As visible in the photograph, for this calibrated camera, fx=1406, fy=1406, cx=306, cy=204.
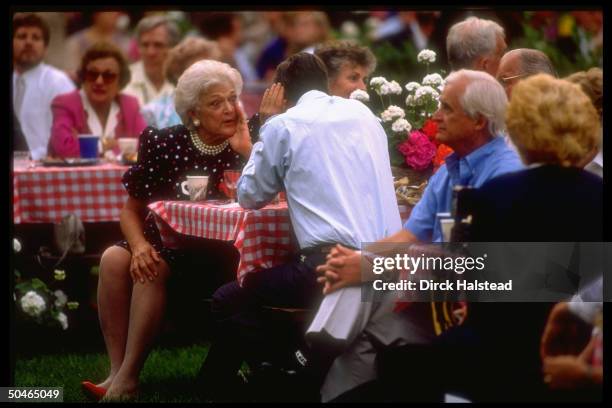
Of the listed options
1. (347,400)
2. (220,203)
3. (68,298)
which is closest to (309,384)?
(347,400)

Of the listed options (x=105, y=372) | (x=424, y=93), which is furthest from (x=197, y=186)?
(x=105, y=372)

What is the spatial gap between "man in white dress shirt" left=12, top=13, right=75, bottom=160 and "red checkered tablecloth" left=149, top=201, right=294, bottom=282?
3.68 m

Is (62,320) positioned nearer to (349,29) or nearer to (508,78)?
(508,78)

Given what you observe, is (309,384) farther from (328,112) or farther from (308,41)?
(308,41)

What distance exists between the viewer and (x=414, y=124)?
6277mm

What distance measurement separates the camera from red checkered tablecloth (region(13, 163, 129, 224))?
25.1 feet

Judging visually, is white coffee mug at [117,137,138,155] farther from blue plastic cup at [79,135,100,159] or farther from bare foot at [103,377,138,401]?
bare foot at [103,377,138,401]

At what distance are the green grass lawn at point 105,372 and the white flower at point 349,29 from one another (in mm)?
7550

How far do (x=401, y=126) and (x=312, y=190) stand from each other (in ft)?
3.04

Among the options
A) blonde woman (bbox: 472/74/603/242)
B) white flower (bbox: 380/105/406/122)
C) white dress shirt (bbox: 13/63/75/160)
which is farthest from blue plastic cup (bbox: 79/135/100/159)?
blonde woman (bbox: 472/74/603/242)

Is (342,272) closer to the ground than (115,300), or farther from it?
farther from it

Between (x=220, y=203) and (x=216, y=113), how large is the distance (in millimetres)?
417

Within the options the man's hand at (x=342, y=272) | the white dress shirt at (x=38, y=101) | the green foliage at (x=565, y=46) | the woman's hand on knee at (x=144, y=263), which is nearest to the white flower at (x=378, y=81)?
the woman's hand on knee at (x=144, y=263)

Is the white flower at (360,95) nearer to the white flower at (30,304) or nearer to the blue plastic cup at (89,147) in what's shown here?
the white flower at (30,304)
